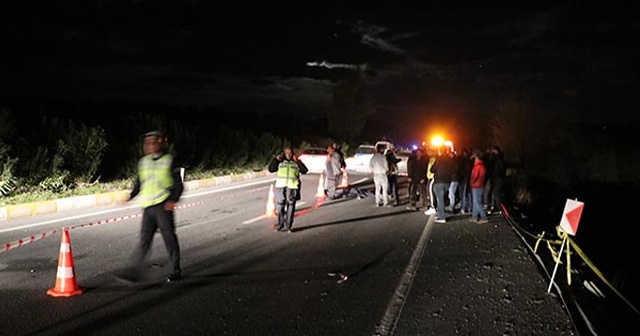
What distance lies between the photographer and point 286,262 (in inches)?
315


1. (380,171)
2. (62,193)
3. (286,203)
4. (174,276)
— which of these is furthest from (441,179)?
(62,193)

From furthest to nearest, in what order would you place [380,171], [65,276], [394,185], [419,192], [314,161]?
[314,161] < [394,185] < [419,192] < [380,171] < [65,276]

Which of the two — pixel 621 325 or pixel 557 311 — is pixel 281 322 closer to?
pixel 557 311

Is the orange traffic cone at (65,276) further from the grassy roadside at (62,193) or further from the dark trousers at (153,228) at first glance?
the grassy roadside at (62,193)

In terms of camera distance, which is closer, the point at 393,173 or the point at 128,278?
the point at 128,278

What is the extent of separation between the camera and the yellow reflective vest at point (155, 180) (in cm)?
652

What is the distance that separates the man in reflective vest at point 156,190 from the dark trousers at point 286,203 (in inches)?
145

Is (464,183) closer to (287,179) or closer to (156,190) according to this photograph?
(287,179)

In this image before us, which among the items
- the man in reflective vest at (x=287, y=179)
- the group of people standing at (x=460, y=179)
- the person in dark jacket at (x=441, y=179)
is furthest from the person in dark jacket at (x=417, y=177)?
the man in reflective vest at (x=287, y=179)

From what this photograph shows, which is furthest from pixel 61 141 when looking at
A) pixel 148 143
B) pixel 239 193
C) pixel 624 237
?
pixel 624 237

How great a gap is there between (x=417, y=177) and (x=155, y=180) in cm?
888

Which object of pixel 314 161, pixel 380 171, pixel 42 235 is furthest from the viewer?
pixel 314 161

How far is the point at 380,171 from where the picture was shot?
14281mm

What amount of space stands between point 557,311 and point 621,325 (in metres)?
1.78
